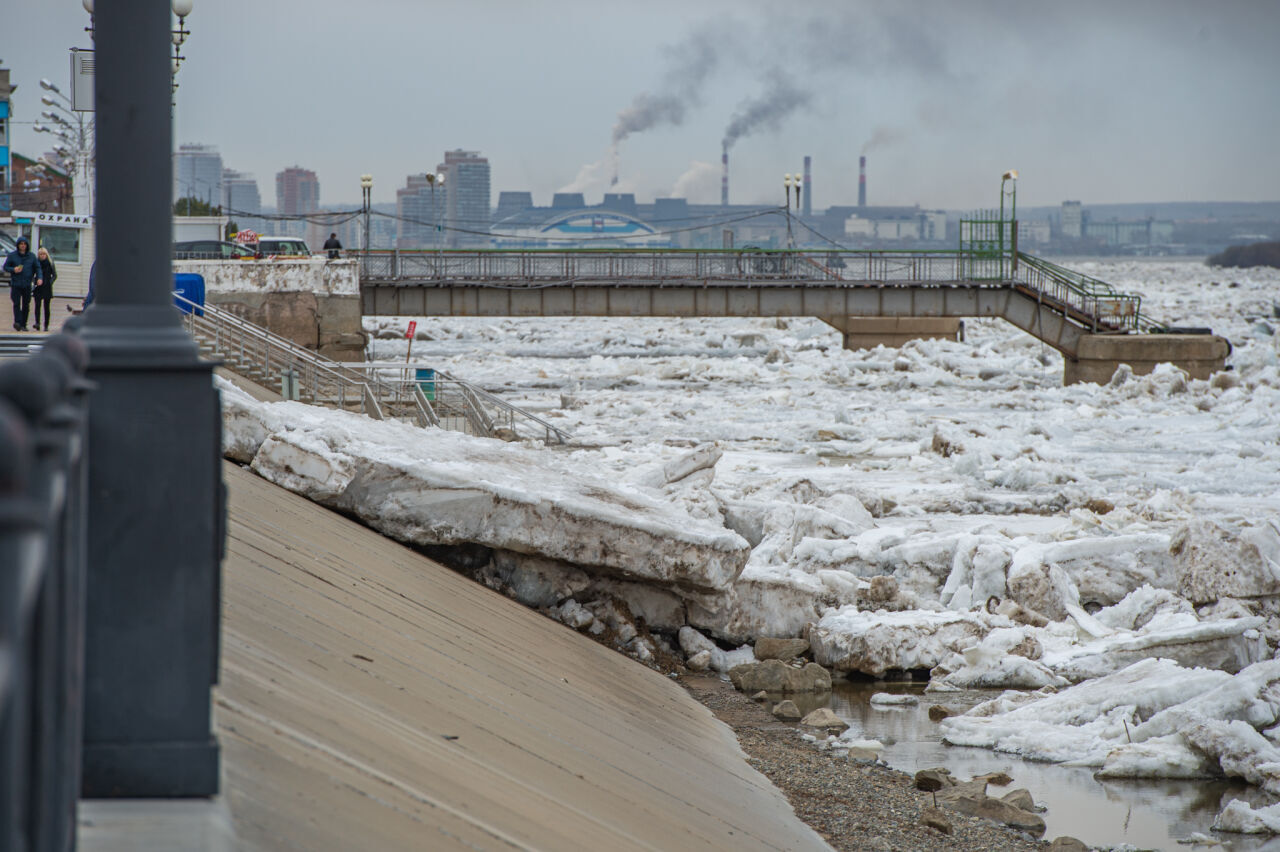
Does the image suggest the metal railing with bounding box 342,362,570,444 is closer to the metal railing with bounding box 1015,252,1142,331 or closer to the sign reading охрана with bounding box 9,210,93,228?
the sign reading охрана with bounding box 9,210,93,228

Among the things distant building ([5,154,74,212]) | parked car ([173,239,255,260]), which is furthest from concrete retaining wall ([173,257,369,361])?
distant building ([5,154,74,212])

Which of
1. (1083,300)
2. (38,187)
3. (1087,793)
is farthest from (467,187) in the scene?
(1087,793)

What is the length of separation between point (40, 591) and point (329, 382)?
19.9 metres

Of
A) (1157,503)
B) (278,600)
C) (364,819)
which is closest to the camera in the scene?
(364,819)

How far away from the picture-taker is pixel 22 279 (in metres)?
19.5

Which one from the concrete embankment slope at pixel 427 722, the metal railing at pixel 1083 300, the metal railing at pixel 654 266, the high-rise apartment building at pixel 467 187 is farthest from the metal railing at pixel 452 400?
the high-rise apartment building at pixel 467 187

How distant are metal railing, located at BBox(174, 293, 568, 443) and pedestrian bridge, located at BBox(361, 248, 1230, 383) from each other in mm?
13691

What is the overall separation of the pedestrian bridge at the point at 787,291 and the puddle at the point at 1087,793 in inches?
1111

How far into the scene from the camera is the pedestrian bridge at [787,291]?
37625mm

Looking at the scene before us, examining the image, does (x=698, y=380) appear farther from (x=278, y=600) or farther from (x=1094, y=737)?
(x=278, y=600)

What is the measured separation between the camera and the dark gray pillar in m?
3.11

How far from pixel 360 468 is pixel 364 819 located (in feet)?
20.3

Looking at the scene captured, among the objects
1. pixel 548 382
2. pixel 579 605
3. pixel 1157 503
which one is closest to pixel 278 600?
pixel 579 605

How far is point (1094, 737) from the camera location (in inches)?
373
